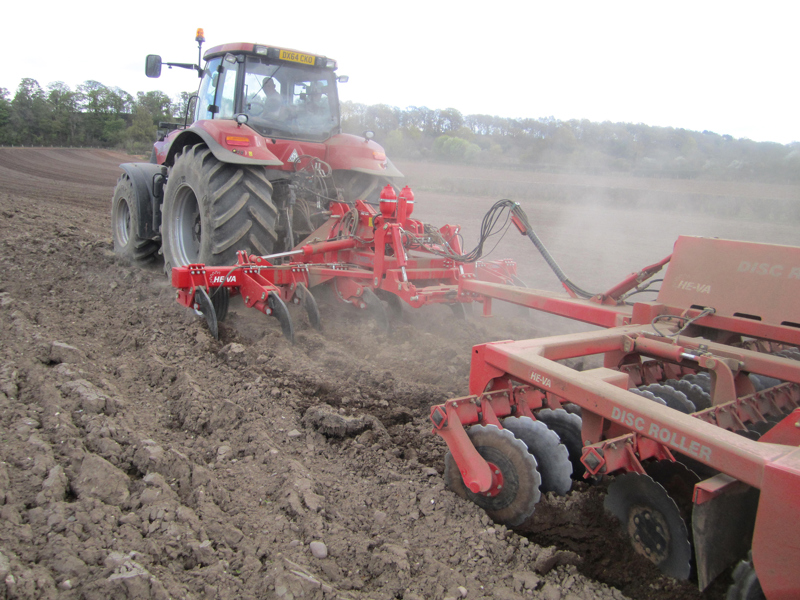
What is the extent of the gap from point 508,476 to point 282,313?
248cm

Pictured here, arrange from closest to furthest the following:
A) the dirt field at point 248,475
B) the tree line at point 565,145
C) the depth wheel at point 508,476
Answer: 1. the dirt field at point 248,475
2. the depth wheel at point 508,476
3. the tree line at point 565,145

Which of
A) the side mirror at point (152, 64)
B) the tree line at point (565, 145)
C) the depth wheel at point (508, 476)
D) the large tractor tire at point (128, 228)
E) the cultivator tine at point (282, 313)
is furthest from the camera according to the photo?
the tree line at point (565, 145)

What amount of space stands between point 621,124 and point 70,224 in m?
18.9

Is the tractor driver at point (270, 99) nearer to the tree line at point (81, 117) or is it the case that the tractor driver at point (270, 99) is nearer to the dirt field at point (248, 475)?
the dirt field at point (248, 475)

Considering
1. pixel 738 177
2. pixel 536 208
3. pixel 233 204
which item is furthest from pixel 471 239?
pixel 738 177

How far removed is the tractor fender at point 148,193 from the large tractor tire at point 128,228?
51mm

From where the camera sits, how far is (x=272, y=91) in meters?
5.55

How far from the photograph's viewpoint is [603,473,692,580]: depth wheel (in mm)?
1845

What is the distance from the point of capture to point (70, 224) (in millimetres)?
9023

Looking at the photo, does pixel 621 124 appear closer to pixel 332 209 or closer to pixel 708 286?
pixel 332 209

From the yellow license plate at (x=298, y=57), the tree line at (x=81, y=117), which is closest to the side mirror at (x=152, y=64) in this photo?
the yellow license plate at (x=298, y=57)

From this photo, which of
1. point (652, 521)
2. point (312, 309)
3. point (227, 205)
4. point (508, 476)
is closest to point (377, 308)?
point (312, 309)

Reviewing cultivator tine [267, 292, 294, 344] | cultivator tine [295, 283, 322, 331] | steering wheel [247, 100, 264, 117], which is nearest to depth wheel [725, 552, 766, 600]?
cultivator tine [267, 292, 294, 344]

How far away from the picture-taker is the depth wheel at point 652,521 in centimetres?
184
